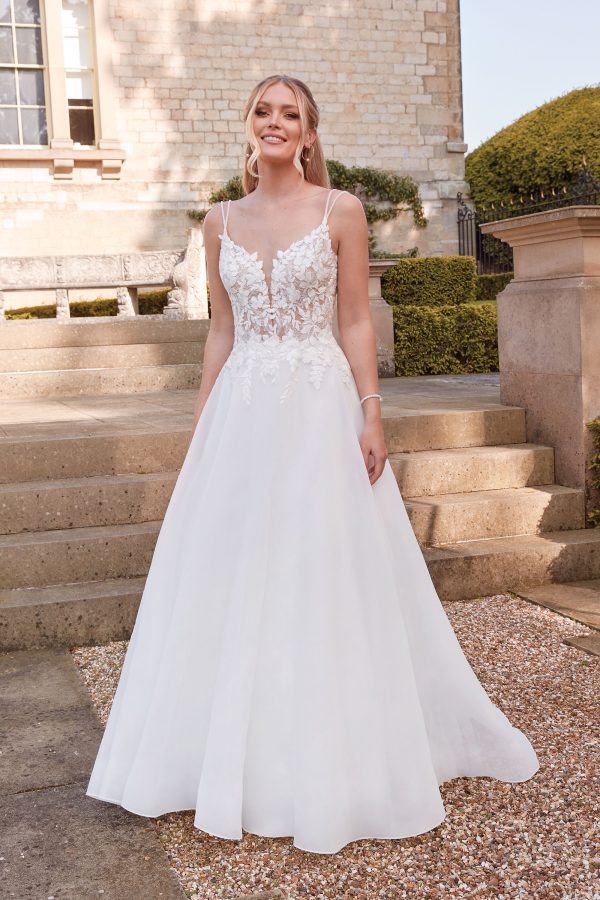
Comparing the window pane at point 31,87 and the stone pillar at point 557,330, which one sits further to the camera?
the window pane at point 31,87

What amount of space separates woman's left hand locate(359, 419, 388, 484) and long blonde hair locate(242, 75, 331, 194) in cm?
72

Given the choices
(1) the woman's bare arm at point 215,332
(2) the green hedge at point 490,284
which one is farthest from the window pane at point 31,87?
(1) the woman's bare arm at point 215,332

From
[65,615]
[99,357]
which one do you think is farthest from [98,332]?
[65,615]

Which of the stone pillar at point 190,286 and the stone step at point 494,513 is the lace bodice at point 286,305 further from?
the stone pillar at point 190,286

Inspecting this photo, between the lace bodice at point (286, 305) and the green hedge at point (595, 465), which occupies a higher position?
the lace bodice at point (286, 305)

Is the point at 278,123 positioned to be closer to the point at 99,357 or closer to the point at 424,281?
the point at 99,357

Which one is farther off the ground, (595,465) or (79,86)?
(79,86)

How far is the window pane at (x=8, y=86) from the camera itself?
50.8ft

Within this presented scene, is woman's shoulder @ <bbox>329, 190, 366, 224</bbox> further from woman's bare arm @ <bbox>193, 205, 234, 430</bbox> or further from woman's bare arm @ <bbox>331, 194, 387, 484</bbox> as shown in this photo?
woman's bare arm @ <bbox>193, 205, 234, 430</bbox>

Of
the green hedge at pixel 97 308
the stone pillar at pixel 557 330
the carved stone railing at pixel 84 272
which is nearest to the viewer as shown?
the stone pillar at pixel 557 330

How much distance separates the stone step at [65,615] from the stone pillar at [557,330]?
2.69 meters

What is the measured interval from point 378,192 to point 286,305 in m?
15.4

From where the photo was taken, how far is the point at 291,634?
253cm

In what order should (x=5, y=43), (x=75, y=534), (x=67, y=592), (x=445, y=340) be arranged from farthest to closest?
(x=5, y=43) → (x=445, y=340) → (x=75, y=534) → (x=67, y=592)
